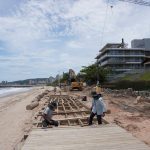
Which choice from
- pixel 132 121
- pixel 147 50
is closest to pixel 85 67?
pixel 147 50

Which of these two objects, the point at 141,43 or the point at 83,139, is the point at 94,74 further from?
the point at 83,139

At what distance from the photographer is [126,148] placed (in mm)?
9812

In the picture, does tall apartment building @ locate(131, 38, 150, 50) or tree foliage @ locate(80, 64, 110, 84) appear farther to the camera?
tall apartment building @ locate(131, 38, 150, 50)

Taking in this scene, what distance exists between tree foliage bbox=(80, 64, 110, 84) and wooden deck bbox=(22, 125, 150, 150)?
76395 millimetres

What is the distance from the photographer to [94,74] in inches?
3748

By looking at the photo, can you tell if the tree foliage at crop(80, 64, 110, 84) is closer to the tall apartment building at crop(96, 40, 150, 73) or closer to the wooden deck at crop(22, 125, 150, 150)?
the tall apartment building at crop(96, 40, 150, 73)

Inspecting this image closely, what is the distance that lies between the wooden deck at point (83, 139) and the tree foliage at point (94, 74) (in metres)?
76.4

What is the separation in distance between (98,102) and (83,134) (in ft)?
10.2

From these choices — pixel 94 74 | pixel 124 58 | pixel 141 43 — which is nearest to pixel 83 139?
pixel 94 74

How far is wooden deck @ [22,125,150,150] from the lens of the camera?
10180 millimetres

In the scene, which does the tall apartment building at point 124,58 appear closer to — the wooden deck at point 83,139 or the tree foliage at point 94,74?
the tree foliage at point 94,74

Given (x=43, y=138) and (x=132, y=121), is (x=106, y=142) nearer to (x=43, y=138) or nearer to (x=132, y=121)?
(x=43, y=138)

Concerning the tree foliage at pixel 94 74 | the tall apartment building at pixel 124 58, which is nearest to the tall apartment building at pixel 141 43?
the tall apartment building at pixel 124 58

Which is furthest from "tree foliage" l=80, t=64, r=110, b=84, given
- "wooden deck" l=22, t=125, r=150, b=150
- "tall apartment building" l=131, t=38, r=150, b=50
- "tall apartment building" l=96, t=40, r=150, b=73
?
"wooden deck" l=22, t=125, r=150, b=150
